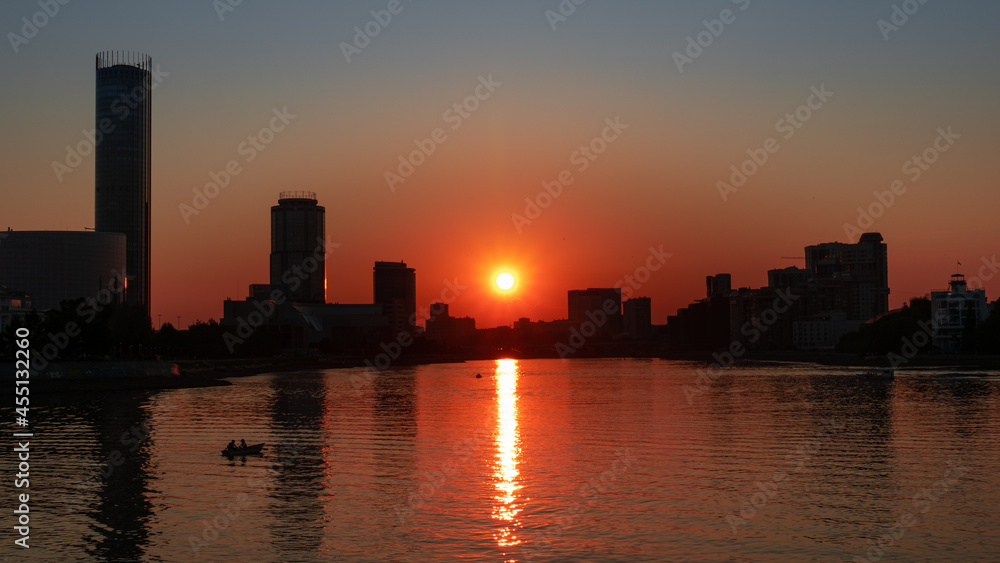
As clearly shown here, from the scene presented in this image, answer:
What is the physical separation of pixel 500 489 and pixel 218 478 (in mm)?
17586

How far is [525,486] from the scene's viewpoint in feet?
181

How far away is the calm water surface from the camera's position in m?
41.0

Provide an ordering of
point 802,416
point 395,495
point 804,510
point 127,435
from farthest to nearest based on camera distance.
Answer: point 802,416, point 127,435, point 395,495, point 804,510

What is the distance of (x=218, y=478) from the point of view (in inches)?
2292

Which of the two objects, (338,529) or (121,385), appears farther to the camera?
(121,385)

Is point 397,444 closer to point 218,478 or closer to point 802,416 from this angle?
point 218,478

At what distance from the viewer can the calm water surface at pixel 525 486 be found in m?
41.0

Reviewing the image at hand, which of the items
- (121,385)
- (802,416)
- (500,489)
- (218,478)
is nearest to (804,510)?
(500,489)

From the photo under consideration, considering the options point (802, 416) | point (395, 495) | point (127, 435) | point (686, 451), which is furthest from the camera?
point (802, 416)
